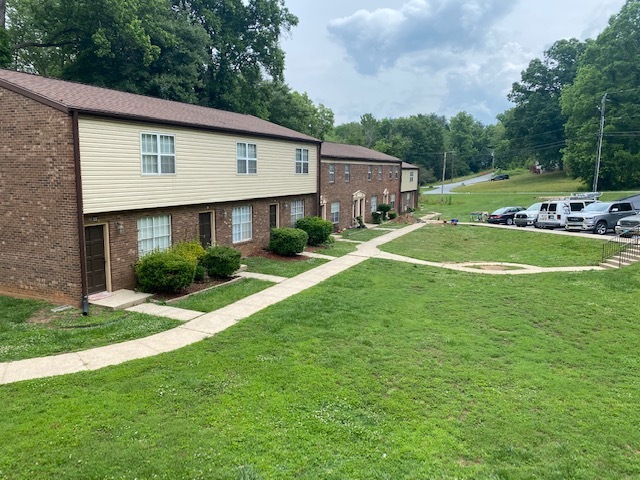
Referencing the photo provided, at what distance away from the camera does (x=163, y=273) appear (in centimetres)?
1348

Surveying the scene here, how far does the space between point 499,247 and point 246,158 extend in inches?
635

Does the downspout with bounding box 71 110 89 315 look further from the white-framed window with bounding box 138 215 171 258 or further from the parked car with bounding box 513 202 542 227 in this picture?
the parked car with bounding box 513 202 542 227

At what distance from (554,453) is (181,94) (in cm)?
3254

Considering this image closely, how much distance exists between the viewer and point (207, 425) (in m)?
6.31

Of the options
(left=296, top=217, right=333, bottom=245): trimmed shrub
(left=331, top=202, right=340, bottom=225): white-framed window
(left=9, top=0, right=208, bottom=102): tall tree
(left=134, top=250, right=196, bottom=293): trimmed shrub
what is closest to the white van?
(left=331, top=202, right=340, bottom=225): white-framed window

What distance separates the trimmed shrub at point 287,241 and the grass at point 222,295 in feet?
14.8

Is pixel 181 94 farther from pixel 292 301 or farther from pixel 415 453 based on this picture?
pixel 415 453

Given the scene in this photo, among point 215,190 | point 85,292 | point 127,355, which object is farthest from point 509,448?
Result: point 215,190

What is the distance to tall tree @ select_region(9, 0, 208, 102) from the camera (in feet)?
91.6

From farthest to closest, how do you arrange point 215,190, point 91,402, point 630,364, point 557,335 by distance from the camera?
point 215,190 < point 557,335 < point 630,364 < point 91,402

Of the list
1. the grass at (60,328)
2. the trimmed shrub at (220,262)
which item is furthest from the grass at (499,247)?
the grass at (60,328)

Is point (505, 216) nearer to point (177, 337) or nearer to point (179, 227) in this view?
point (179, 227)

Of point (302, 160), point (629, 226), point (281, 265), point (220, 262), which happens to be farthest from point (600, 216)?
point (220, 262)

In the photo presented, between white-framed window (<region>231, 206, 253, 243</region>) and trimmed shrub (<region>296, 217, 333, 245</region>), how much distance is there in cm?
386
